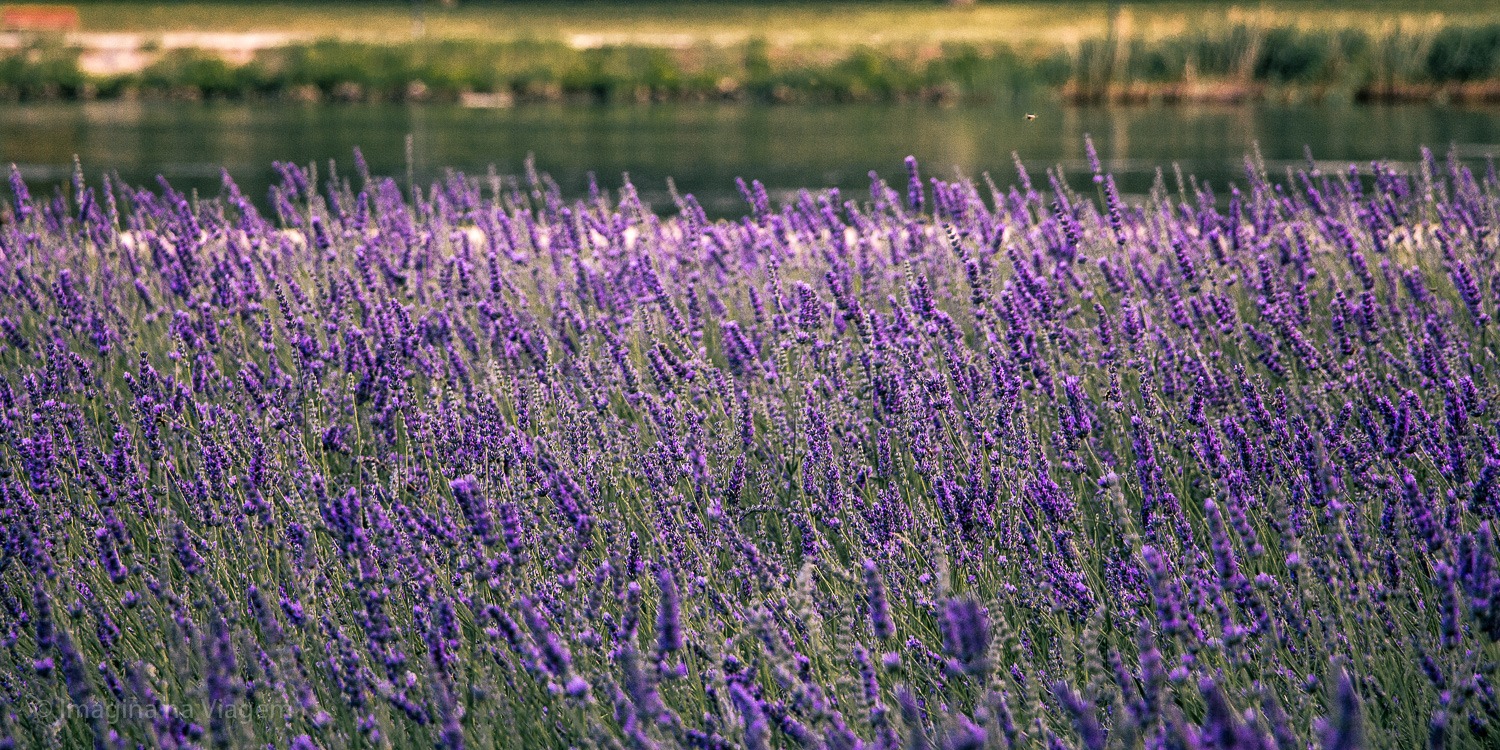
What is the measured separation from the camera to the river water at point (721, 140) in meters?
19.5

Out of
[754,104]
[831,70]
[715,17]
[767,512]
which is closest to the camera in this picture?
[767,512]

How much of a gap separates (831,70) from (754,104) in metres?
5.82

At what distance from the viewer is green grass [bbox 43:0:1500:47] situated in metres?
65.6

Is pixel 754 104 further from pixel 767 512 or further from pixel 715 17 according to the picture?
pixel 715 17

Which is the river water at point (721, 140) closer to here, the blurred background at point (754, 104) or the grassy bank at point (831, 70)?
the blurred background at point (754, 104)

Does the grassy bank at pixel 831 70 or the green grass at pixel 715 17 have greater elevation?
the green grass at pixel 715 17

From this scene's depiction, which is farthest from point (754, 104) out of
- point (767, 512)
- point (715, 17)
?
point (715, 17)

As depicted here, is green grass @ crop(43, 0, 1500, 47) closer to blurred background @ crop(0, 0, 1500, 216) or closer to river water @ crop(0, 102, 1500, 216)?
blurred background @ crop(0, 0, 1500, 216)

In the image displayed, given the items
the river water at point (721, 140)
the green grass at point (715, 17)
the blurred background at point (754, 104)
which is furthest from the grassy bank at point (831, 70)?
the green grass at point (715, 17)

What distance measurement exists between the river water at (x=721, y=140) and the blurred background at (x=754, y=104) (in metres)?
0.11

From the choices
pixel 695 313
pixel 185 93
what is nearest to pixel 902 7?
pixel 185 93

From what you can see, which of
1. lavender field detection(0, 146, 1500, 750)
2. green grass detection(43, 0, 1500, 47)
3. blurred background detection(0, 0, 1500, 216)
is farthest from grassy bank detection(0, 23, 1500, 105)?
lavender field detection(0, 146, 1500, 750)

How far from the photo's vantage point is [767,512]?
11.3 feet

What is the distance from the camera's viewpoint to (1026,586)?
2.88m
